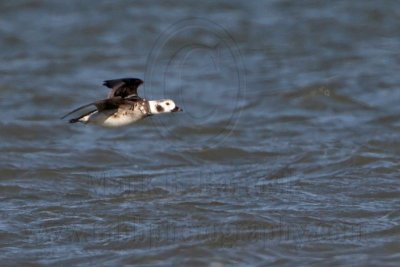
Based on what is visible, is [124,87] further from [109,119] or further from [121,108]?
[109,119]

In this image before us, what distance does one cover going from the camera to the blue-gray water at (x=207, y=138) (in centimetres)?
998

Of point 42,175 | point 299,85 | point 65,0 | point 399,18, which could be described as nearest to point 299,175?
point 42,175

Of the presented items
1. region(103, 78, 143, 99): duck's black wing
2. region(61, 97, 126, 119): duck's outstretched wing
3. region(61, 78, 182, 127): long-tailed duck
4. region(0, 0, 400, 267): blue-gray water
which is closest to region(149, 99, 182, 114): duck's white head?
region(61, 78, 182, 127): long-tailed duck

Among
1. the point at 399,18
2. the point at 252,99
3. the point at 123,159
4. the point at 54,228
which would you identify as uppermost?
the point at 399,18

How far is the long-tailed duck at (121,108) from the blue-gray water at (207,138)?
88cm

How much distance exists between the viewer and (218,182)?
12.0 meters

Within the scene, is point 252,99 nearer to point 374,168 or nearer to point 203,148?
point 203,148

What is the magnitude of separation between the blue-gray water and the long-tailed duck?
88cm

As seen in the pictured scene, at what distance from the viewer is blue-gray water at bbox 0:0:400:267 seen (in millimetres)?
9984

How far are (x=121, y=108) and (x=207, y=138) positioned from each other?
3335 millimetres

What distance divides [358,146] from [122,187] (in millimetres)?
2926

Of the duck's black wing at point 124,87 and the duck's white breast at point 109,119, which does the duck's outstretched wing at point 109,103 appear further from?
the duck's black wing at point 124,87

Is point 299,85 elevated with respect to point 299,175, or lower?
elevated

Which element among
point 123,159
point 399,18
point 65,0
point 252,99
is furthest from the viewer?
point 65,0
